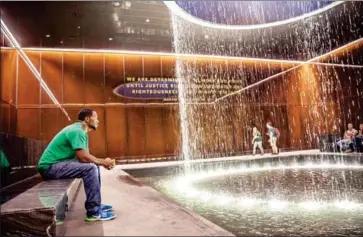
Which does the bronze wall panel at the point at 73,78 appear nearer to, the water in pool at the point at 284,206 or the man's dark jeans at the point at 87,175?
the water in pool at the point at 284,206

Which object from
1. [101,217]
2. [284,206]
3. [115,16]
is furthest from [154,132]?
[101,217]

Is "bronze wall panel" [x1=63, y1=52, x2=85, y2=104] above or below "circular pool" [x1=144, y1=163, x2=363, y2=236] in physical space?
above

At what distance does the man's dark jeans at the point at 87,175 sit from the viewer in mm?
2482

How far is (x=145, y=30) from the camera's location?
10258 millimetres

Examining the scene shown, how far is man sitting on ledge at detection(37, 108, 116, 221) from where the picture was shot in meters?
2.51

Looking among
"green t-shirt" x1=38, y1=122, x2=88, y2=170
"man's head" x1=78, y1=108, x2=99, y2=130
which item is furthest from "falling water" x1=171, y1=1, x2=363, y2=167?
"green t-shirt" x1=38, y1=122, x2=88, y2=170

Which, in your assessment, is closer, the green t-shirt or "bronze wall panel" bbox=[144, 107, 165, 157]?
the green t-shirt

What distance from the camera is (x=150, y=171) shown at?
7.79 meters

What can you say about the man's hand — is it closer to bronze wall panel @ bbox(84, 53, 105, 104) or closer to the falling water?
the falling water

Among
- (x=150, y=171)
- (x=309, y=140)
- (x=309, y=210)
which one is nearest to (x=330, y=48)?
(x=309, y=140)

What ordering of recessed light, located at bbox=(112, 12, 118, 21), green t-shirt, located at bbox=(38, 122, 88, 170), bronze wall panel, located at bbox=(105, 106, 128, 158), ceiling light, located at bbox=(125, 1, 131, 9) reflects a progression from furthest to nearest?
bronze wall panel, located at bbox=(105, 106, 128, 158)
recessed light, located at bbox=(112, 12, 118, 21)
ceiling light, located at bbox=(125, 1, 131, 9)
green t-shirt, located at bbox=(38, 122, 88, 170)

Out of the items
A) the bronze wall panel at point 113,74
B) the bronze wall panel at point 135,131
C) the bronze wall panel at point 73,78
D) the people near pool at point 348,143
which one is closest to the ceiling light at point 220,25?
the people near pool at point 348,143

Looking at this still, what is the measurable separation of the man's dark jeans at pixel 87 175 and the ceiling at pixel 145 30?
6556 mm

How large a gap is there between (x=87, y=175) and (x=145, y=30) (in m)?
8.60
